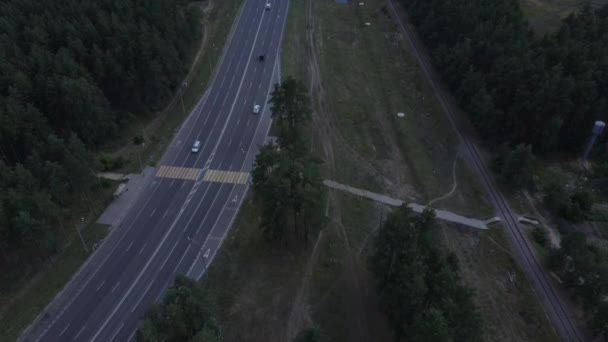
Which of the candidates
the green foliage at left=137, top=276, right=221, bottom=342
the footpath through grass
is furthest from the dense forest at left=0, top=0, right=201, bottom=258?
the green foliage at left=137, top=276, right=221, bottom=342

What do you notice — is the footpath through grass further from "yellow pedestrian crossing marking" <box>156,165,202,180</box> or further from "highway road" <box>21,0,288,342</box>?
"yellow pedestrian crossing marking" <box>156,165,202,180</box>

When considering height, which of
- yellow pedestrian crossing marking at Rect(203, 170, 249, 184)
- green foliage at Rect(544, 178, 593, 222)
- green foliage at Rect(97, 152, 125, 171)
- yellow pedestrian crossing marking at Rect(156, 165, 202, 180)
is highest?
green foliage at Rect(97, 152, 125, 171)

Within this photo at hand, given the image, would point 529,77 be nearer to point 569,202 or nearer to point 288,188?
point 569,202

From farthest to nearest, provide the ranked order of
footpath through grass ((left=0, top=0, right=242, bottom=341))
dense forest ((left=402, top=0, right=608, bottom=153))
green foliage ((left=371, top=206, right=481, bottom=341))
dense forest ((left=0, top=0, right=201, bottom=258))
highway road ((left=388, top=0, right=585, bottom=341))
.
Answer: dense forest ((left=402, top=0, right=608, bottom=153)) → dense forest ((left=0, top=0, right=201, bottom=258)) → highway road ((left=388, top=0, right=585, bottom=341)) → footpath through grass ((left=0, top=0, right=242, bottom=341)) → green foliage ((left=371, top=206, right=481, bottom=341))

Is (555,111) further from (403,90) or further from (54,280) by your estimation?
(54,280)

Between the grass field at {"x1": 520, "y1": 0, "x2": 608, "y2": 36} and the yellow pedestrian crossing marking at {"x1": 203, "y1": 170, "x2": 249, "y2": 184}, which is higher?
the grass field at {"x1": 520, "y1": 0, "x2": 608, "y2": 36}

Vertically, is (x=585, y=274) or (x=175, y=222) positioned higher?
(x=585, y=274)

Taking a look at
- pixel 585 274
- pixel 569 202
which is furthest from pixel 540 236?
pixel 585 274
